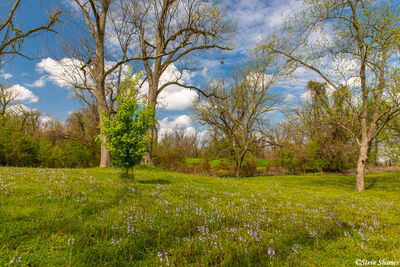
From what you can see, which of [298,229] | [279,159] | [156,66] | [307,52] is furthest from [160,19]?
[279,159]

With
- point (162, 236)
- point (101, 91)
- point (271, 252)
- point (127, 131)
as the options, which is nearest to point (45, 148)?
point (101, 91)

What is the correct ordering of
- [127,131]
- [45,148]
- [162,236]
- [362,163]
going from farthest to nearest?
[45,148] < [362,163] < [127,131] < [162,236]

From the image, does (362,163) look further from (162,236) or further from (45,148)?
(45,148)

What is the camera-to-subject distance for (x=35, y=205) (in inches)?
194

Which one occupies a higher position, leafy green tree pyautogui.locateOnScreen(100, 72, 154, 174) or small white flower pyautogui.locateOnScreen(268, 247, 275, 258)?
leafy green tree pyautogui.locateOnScreen(100, 72, 154, 174)

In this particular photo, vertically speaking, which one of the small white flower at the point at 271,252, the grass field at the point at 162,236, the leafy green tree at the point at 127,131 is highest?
the leafy green tree at the point at 127,131

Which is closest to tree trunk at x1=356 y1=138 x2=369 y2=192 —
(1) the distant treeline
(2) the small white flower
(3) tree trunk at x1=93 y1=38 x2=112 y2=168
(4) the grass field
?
(4) the grass field

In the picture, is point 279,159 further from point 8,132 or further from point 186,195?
point 8,132

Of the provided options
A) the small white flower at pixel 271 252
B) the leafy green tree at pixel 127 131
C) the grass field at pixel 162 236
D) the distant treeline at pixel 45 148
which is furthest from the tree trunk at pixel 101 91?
the small white flower at pixel 271 252

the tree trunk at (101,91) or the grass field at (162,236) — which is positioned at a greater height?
the tree trunk at (101,91)

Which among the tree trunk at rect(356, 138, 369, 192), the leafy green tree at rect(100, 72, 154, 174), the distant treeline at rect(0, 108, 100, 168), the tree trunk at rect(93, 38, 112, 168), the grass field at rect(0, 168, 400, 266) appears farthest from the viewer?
the distant treeline at rect(0, 108, 100, 168)

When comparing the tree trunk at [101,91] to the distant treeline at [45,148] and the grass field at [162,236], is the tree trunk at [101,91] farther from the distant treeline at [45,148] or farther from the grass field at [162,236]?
the grass field at [162,236]

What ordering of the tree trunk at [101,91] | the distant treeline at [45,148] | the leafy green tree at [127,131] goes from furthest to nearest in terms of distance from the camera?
the distant treeline at [45,148]
the tree trunk at [101,91]
the leafy green tree at [127,131]

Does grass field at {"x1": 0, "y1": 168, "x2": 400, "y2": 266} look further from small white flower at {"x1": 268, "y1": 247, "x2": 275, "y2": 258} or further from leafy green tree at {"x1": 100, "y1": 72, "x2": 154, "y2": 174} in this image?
leafy green tree at {"x1": 100, "y1": 72, "x2": 154, "y2": 174}
